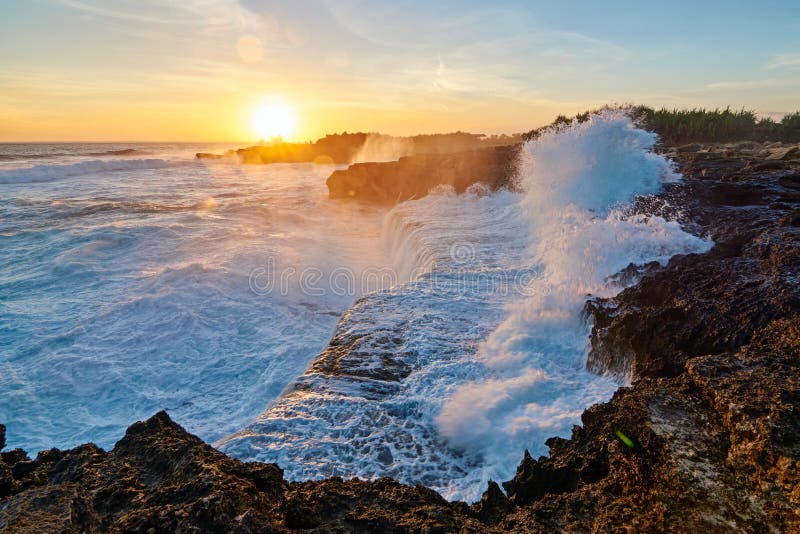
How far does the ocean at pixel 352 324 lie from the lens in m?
3.85

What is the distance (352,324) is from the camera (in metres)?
5.94

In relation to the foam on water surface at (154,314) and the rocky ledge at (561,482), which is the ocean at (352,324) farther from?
the rocky ledge at (561,482)

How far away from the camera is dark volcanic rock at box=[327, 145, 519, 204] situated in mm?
16750

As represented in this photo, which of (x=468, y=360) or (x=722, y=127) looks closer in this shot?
(x=468, y=360)

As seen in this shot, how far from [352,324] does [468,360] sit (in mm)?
1808

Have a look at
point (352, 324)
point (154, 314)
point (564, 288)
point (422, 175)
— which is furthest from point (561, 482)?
point (422, 175)

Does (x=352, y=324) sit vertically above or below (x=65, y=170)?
below

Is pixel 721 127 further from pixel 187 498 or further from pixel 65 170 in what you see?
A: pixel 65 170

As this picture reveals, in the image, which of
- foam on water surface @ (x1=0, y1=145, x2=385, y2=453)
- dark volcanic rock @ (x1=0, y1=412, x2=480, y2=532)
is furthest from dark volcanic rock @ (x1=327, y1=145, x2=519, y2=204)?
dark volcanic rock @ (x1=0, y1=412, x2=480, y2=532)

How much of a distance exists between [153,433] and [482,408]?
2727 mm

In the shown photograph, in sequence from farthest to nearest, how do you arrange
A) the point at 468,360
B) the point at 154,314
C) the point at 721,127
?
the point at 721,127 < the point at 154,314 < the point at 468,360

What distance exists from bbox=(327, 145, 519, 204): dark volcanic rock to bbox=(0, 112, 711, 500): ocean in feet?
6.71

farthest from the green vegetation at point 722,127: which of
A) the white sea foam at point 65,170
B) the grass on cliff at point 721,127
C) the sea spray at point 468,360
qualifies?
the white sea foam at point 65,170

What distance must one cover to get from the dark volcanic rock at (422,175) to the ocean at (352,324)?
2044 millimetres
